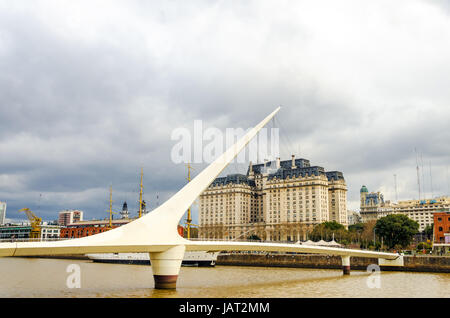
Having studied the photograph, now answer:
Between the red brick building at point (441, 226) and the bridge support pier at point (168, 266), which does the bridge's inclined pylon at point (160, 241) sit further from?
the red brick building at point (441, 226)

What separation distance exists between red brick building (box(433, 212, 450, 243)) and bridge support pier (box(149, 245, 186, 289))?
2095 inches

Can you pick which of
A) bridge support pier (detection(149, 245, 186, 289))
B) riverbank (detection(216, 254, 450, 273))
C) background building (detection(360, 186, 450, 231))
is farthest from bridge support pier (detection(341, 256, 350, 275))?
background building (detection(360, 186, 450, 231))

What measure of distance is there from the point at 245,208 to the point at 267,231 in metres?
17.8

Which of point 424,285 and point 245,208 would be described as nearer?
point 424,285

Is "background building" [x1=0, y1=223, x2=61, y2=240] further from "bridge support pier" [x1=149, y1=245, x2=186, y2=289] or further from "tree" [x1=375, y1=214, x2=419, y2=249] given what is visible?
"bridge support pier" [x1=149, y1=245, x2=186, y2=289]

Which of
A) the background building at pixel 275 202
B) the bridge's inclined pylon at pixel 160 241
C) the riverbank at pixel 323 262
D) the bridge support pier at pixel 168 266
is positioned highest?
the background building at pixel 275 202

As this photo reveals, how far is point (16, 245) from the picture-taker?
62.4 feet

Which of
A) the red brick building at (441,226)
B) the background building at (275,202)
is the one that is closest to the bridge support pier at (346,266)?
the red brick building at (441,226)

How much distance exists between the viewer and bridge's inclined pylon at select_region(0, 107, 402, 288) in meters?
20.4

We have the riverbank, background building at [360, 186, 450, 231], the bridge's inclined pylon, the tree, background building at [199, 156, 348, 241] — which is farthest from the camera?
background building at [360, 186, 450, 231]

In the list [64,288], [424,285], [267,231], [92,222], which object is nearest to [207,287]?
[64,288]

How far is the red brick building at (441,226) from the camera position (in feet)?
216
